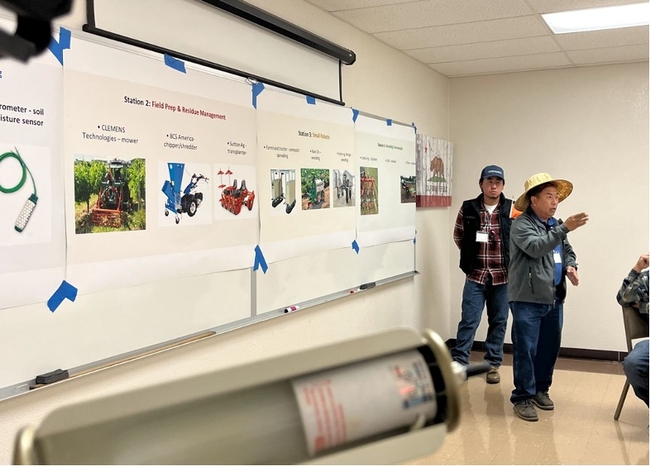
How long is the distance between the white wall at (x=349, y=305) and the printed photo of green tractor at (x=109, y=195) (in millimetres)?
484

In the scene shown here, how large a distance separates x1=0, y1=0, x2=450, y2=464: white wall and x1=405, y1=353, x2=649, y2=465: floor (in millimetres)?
842

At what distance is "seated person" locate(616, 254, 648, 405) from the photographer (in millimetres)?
3557

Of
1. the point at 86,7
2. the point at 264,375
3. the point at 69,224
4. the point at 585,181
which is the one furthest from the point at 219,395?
the point at 585,181

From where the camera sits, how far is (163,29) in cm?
262

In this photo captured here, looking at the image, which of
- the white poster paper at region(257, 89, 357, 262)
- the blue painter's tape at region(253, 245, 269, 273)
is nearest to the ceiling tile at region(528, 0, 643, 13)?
the white poster paper at region(257, 89, 357, 262)

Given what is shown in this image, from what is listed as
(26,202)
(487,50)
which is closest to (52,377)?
(26,202)

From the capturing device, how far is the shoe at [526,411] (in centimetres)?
401

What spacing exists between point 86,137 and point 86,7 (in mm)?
454

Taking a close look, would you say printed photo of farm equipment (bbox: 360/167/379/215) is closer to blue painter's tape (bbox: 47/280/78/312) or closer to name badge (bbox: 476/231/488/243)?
name badge (bbox: 476/231/488/243)

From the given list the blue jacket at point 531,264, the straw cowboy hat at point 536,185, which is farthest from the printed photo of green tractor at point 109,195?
the straw cowboy hat at point 536,185

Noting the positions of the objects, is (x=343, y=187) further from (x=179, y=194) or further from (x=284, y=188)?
(x=179, y=194)

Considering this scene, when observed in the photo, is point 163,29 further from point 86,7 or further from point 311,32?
point 311,32

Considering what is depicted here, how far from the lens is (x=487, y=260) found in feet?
16.6

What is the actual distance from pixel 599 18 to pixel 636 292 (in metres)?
1.73
